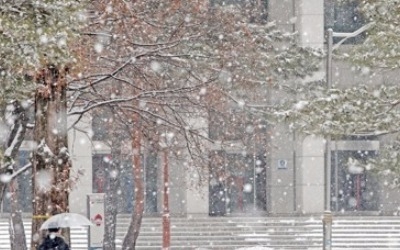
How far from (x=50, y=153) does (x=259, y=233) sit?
24325 mm

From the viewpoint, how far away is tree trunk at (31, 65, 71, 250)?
46.8 feet

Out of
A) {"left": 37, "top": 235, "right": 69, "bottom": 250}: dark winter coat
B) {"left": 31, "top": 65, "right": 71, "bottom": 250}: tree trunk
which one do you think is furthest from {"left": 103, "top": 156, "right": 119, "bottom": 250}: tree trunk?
{"left": 37, "top": 235, "right": 69, "bottom": 250}: dark winter coat

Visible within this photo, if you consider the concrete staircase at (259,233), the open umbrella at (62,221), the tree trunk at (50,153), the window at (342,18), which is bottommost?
the concrete staircase at (259,233)

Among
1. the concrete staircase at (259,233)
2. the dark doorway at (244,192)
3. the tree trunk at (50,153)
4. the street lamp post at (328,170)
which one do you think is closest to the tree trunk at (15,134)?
the tree trunk at (50,153)

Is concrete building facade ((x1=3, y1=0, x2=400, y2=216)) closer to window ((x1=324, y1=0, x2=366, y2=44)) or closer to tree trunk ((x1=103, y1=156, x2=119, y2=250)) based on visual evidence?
window ((x1=324, y1=0, x2=366, y2=44))

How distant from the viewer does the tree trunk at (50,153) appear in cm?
1426

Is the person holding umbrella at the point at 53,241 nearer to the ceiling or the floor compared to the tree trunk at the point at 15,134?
nearer to the floor

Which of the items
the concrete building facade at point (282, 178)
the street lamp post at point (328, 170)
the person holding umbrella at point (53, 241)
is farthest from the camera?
the concrete building facade at point (282, 178)

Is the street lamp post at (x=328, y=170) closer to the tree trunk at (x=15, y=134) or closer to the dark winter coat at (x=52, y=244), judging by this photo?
the tree trunk at (x=15, y=134)

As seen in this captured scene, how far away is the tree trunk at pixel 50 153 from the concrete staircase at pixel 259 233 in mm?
21101

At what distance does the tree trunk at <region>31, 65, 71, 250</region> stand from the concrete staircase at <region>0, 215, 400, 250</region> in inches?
831

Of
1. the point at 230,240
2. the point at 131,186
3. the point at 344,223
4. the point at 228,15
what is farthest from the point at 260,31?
the point at 131,186

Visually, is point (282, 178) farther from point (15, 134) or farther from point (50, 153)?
point (50, 153)

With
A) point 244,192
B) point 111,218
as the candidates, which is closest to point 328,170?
point 111,218
